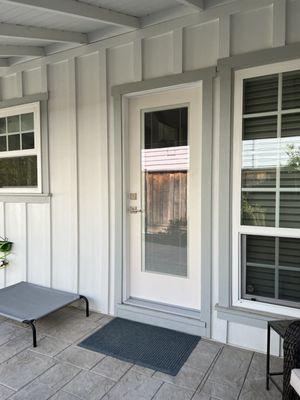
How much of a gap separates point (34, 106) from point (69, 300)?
7.11ft

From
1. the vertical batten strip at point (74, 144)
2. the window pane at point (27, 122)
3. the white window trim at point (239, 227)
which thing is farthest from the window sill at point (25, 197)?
the white window trim at point (239, 227)

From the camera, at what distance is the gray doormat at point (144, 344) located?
93.3 inches

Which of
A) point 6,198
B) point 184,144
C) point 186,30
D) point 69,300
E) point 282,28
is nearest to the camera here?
point 282,28

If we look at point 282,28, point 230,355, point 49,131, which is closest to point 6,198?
point 49,131

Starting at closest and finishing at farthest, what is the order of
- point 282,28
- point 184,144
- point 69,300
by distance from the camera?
point 282,28
point 184,144
point 69,300

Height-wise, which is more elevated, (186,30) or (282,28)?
(186,30)

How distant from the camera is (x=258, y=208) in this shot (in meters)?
2.51

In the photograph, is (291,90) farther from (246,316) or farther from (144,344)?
(144,344)

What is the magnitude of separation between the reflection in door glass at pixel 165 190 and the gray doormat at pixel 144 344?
562mm

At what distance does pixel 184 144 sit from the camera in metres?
2.89

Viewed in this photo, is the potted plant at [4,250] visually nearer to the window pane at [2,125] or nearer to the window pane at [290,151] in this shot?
the window pane at [2,125]

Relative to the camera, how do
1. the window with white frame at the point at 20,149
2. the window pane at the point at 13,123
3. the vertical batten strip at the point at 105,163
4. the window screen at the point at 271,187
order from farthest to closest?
the window pane at the point at 13,123, the window with white frame at the point at 20,149, the vertical batten strip at the point at 105,163, the window screen at the point at 271,187

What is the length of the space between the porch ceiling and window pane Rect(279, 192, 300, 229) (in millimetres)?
1637

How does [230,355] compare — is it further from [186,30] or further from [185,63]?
[186,30]
